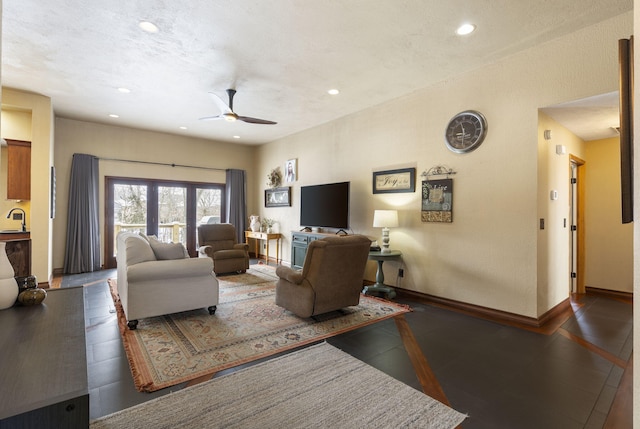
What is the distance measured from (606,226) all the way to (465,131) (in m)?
2.89

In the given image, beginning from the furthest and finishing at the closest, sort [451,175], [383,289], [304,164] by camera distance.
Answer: [304,164] → [383,289] → [451,175]

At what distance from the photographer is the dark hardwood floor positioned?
1.97m

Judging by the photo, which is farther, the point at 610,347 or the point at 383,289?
the point at 383,289

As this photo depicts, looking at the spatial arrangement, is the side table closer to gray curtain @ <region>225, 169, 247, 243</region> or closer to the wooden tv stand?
the wooden tv stand

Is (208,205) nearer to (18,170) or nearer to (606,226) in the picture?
(18,170)

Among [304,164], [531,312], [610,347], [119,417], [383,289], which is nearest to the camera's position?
[119,417]

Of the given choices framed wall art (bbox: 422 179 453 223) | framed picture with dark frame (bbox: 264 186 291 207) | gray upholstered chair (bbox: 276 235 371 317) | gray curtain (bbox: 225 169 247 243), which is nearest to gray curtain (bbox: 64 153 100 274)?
gray curtain (bbox: 225 169 247 243)

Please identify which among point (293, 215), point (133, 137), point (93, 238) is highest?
point (133, 137)

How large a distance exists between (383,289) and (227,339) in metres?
2.40

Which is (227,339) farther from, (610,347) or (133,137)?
(133,137)

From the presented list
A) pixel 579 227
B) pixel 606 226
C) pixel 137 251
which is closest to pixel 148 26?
pixel 137 251

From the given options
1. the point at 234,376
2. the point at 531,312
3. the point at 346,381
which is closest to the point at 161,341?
the point at 234,376

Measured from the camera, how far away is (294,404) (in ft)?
6.49

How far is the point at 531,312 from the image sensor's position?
336cm
